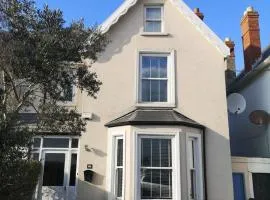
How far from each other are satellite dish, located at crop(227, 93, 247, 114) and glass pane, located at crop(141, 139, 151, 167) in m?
5.30

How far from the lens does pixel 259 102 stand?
1736cm

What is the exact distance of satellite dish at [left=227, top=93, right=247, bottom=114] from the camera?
1623 cm

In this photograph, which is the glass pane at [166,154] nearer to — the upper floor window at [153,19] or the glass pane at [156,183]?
the glass pane at [156,183]

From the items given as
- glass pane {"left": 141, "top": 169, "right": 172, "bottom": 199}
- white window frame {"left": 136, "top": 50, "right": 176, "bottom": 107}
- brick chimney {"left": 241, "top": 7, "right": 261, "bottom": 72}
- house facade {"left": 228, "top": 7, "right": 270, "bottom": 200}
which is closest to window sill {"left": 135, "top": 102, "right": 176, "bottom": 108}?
white window frame {"left": 136, "top": 50, "right": 176, "bottom": 107}

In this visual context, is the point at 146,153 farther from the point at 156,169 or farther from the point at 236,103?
the point at 236,103

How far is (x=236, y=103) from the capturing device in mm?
16484

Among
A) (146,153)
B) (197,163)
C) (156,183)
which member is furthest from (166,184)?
(197,163)

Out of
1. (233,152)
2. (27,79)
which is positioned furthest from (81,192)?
(233,152)

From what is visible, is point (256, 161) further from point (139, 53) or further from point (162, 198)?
point (139, 53)

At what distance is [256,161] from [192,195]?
11.6 feet

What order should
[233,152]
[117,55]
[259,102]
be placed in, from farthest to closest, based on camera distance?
[233,152]
[259,102]
[117,55]

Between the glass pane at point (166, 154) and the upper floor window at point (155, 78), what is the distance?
1.98m

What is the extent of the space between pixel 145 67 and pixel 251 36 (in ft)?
24.0

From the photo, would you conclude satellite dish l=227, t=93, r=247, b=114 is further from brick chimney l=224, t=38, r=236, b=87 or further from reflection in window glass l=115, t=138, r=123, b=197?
reflection in window glass l=115, t=138, r=123, b=197
